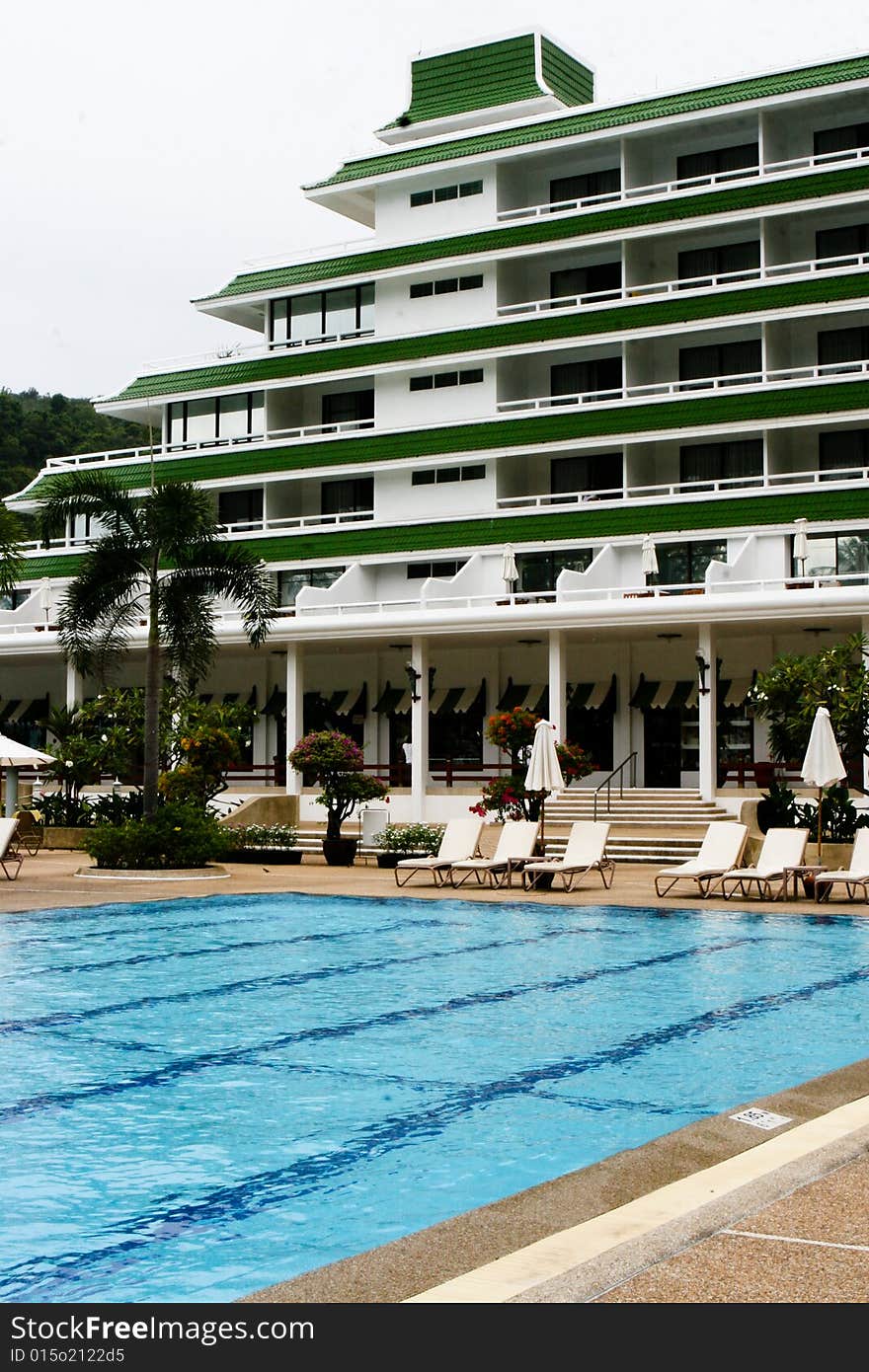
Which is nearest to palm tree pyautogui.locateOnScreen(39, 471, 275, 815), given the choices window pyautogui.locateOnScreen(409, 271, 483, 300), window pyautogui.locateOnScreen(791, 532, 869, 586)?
window pyautogui.locateOnScreen(791, 532, 869, 586)

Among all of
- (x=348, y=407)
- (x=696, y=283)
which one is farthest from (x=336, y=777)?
(x=348, y=407)

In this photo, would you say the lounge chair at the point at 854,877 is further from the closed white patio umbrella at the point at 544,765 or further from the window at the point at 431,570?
the window at the point at 431,570

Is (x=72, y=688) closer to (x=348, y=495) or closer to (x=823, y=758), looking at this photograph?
(x=348, y=495)

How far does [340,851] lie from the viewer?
30.0m

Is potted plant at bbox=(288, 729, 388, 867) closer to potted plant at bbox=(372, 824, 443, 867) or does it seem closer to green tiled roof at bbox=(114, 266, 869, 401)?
potted plant at bbox=(372, 824, 443, 867)

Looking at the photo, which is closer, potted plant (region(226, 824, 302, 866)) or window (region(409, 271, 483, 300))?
potted plant (region(226, 824, 302, 866))

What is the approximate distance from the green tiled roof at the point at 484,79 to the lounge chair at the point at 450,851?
104 ft

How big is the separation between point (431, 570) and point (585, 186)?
41.9 ft

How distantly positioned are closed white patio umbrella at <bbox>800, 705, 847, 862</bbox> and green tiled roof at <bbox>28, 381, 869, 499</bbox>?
2014 cm

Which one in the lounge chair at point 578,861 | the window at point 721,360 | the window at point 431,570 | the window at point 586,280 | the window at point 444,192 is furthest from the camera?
the window at point 444,192

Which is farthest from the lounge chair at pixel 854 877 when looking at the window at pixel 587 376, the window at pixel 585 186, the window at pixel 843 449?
the window at pixel 585 186

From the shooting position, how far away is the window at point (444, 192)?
48.1m

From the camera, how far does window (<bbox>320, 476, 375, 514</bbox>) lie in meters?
49.7
